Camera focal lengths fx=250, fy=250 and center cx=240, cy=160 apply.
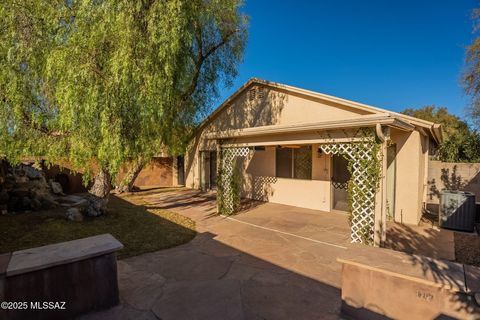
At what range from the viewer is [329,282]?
14.1 ft

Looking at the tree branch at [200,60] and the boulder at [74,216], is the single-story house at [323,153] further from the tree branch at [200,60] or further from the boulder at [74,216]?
the boulder at [74,216]

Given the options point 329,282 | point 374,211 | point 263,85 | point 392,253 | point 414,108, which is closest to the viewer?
point 392,253

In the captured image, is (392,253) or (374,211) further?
(374,211)

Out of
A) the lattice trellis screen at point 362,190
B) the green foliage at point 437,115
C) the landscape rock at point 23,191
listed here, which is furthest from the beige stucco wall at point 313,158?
the green foliage at point 437,115

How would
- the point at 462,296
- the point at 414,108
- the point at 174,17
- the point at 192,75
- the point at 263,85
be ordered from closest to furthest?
the point at 462,296
the point at 174,17
the point at 192,75
the point at 263,85
the point at 414,108

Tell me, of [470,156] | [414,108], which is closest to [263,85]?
[470,156]

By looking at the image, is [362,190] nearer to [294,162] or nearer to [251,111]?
[294,162]

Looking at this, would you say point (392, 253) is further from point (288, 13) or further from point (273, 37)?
point (273, 37)

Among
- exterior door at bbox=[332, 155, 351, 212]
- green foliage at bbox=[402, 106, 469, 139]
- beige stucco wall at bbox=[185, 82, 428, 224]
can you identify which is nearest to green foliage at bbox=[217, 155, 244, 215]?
beige stucco wall at bbox=[185, 82, 428, 224]

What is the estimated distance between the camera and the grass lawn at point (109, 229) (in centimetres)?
595

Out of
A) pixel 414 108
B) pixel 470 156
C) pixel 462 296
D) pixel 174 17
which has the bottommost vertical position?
pixel 462 296

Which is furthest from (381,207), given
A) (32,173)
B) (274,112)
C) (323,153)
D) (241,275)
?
(32,173)

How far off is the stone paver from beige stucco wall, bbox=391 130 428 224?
175 centimetres

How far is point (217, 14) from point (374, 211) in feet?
25.4
